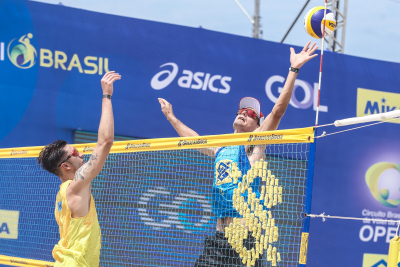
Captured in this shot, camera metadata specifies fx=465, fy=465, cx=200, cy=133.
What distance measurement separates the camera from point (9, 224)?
700 centimetres

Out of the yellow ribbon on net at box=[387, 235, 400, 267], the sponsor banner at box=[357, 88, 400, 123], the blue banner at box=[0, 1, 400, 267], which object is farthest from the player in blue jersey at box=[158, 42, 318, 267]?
the sponsor banner at box=[357, 88, 400, 123]

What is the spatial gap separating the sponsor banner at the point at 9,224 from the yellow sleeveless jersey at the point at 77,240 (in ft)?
12.6

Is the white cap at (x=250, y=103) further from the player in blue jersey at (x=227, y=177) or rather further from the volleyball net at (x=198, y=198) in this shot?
the volleyball net at (x=198, y=198)

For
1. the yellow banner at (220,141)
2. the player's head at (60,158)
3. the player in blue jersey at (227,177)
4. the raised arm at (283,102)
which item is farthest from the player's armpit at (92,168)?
the raised arm at (283,102)

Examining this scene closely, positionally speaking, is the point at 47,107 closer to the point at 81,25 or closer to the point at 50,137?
the point at 50,137

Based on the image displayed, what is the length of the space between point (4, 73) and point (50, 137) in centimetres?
124

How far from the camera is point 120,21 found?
803cm

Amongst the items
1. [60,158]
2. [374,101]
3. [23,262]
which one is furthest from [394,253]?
[374,101]

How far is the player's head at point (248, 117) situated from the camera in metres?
4.42

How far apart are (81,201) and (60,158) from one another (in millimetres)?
419

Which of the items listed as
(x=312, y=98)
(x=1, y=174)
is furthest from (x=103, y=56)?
(x=312, y=98)

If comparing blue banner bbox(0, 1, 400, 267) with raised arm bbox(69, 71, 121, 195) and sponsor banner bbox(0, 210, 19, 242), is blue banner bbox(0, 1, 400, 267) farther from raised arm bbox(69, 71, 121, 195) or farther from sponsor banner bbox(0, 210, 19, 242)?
raised arm bbox(69, 71, 121, 195)

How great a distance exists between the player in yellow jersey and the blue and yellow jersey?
47.6 inches

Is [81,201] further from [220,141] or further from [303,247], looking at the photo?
[303,247]
